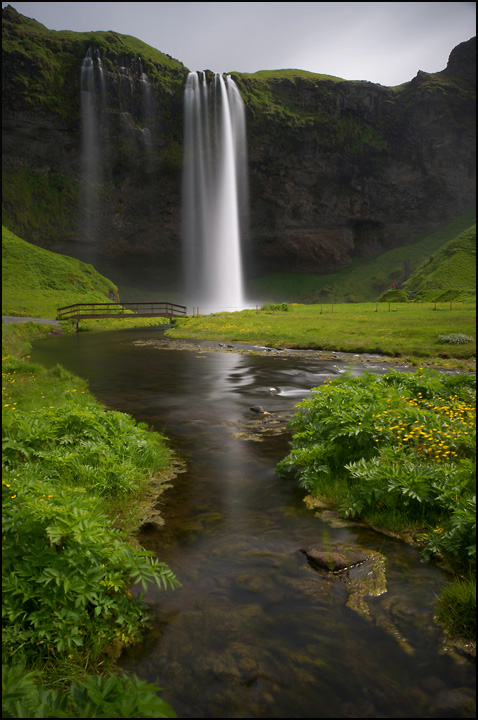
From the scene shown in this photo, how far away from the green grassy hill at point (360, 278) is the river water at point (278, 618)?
351 ft

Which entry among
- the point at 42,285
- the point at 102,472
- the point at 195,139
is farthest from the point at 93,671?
the point at 195,139

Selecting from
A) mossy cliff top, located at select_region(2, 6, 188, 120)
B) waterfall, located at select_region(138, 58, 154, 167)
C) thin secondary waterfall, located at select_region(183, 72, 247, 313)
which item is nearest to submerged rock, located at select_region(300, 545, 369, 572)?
thin secondary waterfall, located at select_region(183, 72, 247, 313)

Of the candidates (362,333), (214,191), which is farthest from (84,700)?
(214,191)

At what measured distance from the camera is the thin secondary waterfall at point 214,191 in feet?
336

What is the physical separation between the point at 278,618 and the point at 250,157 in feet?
381

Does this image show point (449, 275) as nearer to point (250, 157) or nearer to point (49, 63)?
point (250, 157)

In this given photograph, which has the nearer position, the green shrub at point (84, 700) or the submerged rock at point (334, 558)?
the green shrub at point (84, 700)

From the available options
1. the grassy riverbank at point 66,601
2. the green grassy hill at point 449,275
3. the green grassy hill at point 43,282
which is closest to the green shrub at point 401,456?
the grassy riverbank at point 66,601

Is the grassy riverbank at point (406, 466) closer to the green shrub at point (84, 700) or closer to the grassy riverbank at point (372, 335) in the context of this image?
the green shrub at point (84, 700)

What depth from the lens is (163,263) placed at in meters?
118

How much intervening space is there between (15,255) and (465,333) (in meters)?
70.7

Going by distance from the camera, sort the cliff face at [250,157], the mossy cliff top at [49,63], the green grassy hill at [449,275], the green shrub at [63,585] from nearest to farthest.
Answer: the green shrub at [63,585] → the green grassy hill at [449,275] → the mossy cliff top at [49,63] → the cliff face at [250,157]

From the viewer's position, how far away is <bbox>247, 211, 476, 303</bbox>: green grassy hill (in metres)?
113

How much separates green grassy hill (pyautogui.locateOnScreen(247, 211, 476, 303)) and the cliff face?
3447 mm
